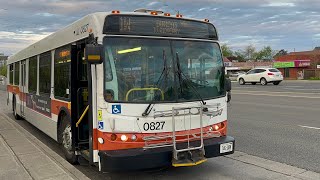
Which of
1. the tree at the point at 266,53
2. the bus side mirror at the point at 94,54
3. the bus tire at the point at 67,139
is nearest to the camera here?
the bus side mirror at the point at 94,54

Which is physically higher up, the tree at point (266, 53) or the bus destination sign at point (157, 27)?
the tree at point (266, 53)

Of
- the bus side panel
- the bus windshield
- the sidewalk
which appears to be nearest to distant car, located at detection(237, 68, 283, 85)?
the bus side panel

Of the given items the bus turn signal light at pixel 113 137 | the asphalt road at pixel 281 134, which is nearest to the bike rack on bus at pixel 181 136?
the bus turn signal light at pixel 113 137

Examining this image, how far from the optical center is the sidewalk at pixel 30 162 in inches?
233

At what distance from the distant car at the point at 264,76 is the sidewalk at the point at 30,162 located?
2976 cm

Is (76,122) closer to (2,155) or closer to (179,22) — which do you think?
(2,155)

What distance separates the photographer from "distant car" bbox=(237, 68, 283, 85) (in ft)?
116

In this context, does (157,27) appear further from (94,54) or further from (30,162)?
(30,162)

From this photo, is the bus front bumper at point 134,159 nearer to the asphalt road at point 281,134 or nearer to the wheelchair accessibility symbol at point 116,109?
the wheelchair accessibility symbol at point 116,109

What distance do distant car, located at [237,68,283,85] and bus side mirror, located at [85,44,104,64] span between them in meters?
32.2

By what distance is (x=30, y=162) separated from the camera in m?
6.70

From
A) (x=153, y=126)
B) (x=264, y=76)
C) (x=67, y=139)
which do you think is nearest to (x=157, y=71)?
(x=153, y=126)

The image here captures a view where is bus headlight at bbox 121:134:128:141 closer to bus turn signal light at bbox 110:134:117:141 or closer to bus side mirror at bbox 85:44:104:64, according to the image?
bus turn signal light at bbox 110:134:117:141

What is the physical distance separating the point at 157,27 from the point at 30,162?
11.1ft
